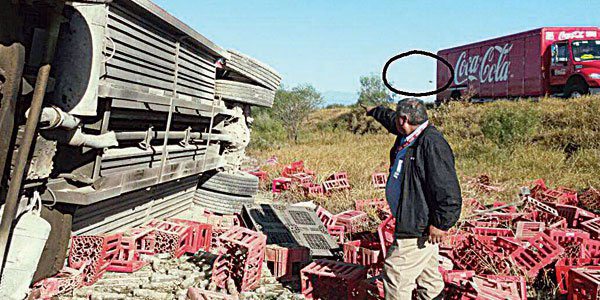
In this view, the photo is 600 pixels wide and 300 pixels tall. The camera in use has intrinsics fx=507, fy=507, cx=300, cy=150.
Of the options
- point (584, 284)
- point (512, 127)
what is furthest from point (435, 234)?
point (512, 127)

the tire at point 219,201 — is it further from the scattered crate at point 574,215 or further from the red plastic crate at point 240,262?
the scattered crate at point 574,215

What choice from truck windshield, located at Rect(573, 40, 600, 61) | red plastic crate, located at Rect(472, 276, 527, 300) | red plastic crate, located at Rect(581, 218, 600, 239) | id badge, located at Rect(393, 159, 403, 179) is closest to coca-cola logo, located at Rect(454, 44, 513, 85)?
truck windshield, located at Rect(573, 40, 600, 61)

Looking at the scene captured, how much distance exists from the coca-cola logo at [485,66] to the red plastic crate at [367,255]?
1966cm

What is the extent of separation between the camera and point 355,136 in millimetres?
26031

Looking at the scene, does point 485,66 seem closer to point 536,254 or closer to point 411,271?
point 536,254

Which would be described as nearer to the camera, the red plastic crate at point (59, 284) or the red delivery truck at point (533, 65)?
the red plastic crate at point (59, 284)

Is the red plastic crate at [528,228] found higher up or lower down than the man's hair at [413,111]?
lower down

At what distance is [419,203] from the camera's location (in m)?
4.18

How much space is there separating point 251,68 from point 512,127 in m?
10.7

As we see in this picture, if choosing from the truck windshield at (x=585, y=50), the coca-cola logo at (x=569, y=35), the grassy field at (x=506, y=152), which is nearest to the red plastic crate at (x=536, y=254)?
the grassy field at (x=506, y=152)

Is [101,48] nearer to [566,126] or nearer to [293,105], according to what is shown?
[566,126]

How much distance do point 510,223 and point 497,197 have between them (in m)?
3.13

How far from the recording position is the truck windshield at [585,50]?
18625 mm

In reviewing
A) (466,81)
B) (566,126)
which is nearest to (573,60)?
(566,126)
